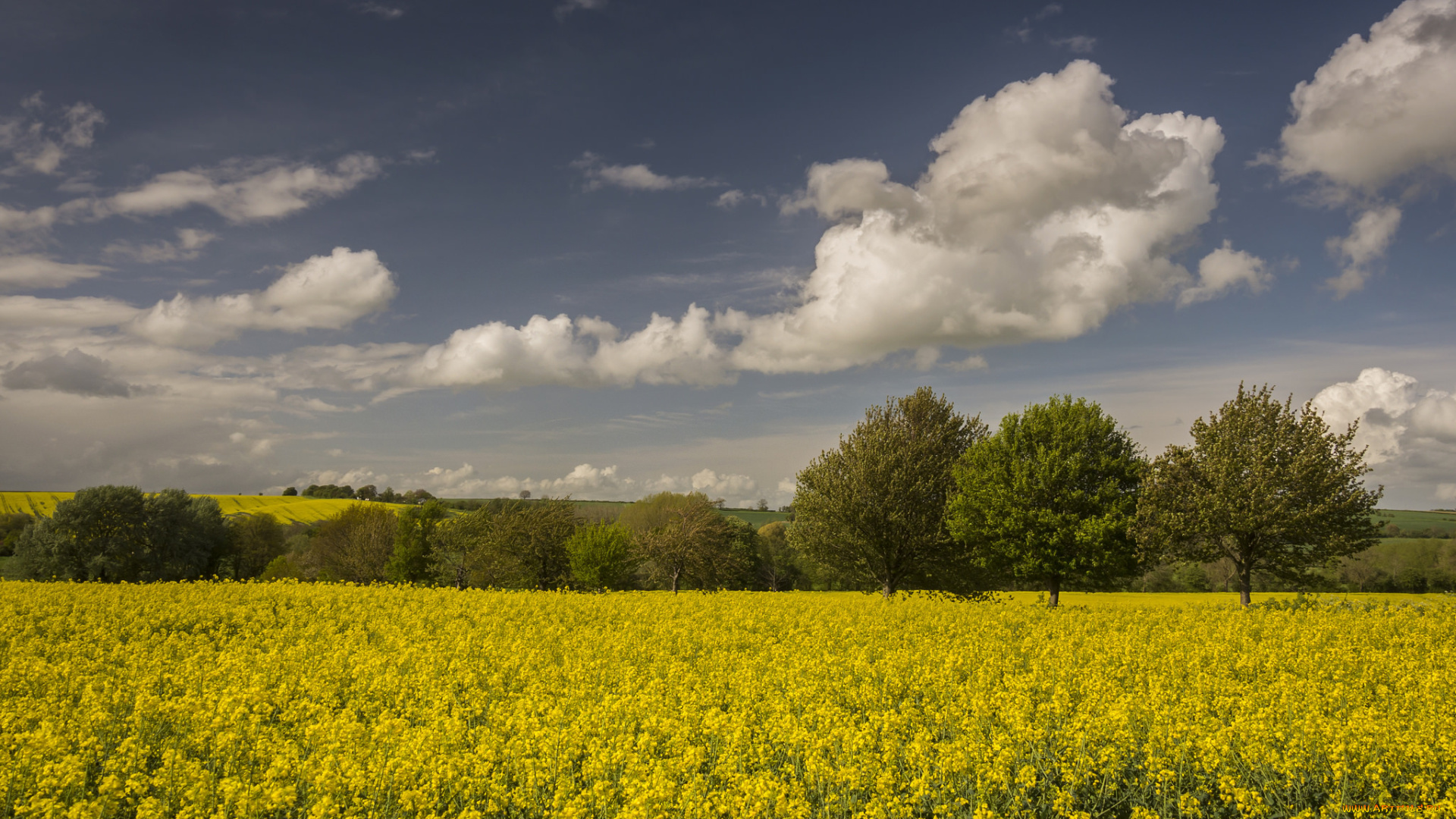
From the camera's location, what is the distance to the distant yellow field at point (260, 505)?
84.5 metres

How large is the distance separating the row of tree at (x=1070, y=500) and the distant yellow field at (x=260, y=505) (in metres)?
67.3

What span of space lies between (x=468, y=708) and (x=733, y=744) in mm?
4442

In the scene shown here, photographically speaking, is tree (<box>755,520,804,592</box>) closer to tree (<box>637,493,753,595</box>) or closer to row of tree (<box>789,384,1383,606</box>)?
tree (<box>637,493,753,595</box>)

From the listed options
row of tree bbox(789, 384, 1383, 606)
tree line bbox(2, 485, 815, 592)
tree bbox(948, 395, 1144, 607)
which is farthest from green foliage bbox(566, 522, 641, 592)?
tree bbox(948, 395, 1144, 607)

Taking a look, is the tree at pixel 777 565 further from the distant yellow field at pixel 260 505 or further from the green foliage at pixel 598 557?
the distant yellow field at pixel 260 505

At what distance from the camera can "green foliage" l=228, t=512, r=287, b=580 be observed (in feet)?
219

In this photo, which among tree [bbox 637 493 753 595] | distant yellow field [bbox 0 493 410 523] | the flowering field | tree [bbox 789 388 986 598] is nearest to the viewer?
the flowering field

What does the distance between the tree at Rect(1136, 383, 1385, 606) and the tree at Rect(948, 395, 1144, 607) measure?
1.41 meters

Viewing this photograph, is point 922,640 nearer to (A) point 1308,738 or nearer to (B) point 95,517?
(A) point 1308,738

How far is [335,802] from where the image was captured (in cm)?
605

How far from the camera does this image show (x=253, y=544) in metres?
70.8

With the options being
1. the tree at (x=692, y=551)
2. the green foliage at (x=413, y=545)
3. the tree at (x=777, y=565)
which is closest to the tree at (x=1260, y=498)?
the tree at (x=692, y=551)

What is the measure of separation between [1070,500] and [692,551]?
28.5m

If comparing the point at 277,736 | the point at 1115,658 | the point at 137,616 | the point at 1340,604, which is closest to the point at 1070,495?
the point at 1340,604
